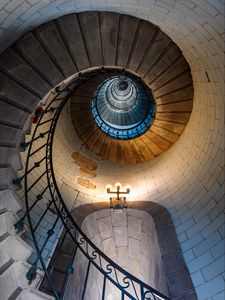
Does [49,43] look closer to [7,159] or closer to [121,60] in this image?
[121,60]

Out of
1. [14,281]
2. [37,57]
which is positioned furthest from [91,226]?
[37,57]

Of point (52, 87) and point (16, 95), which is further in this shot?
point (52, 87)

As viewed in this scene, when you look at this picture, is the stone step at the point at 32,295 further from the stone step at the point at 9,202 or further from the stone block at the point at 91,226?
the stone block at the point at 91,226

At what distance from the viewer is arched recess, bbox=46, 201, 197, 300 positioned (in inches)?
134

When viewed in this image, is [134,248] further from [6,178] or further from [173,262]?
[6,178]

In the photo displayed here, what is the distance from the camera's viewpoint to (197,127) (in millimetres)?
5148

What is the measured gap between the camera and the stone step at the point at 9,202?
3.12 meters

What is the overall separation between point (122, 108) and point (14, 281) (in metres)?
7.36

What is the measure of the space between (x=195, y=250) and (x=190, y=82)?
3076mm

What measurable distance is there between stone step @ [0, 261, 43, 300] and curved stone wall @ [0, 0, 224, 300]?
3.08ft

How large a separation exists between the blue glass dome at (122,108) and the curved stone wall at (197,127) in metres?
2.03

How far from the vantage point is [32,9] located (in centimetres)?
331

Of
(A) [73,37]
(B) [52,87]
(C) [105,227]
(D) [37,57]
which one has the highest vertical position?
(A) [73,37]

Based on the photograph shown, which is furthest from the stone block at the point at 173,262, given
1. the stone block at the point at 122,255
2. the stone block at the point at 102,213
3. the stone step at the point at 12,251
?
the stone step at the point at 12,251
